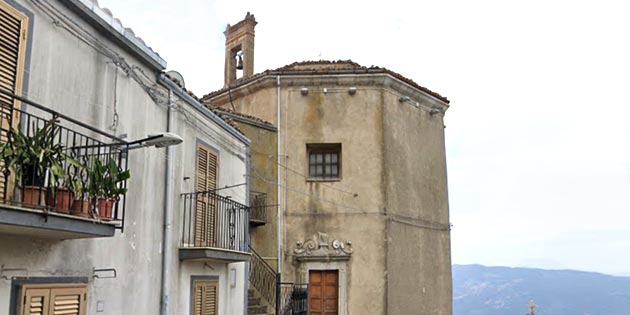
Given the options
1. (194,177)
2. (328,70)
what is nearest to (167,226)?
(194,177)

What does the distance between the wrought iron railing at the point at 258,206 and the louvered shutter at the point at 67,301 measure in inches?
422

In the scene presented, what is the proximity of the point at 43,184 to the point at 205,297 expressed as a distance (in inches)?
241

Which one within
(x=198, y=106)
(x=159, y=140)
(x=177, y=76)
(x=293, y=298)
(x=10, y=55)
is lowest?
(x=293, y=298)

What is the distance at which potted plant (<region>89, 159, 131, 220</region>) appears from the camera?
7078mm

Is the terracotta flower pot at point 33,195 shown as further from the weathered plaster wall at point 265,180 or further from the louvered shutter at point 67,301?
the weathered plaster wall at point 265,180

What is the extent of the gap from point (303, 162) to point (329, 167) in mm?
899

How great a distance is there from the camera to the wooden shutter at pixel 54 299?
6.81m

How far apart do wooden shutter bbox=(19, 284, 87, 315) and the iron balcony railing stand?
3482 millimetres

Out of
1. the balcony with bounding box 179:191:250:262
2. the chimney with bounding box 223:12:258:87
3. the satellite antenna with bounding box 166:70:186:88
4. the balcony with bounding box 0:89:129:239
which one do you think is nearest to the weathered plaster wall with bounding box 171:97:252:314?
the balcony with bounding box 179:191:250:262

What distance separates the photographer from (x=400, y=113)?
20219 mm

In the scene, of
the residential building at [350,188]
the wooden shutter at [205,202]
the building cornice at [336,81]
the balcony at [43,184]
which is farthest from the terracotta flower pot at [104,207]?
the building cornice at [336,81]

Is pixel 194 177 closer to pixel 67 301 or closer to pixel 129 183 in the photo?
pixel 129 183

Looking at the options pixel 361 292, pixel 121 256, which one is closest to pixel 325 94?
pixel 361 292

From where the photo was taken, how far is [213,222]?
12406 mm
